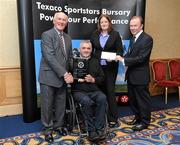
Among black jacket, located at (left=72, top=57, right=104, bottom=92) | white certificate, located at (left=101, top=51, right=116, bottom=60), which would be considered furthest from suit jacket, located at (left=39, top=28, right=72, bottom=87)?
white certificate, located at (left=101, top=51, right=116, bottom=60)

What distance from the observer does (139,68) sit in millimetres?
3717

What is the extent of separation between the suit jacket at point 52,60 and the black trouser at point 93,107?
0.35 metres

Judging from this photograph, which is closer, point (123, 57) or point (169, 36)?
point (123, 57)

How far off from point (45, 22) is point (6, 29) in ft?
2.29

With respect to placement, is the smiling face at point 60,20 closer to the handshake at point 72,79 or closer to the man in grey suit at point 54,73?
the man in grey suit at point 54,73

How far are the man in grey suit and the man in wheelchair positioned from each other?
212 millimetres

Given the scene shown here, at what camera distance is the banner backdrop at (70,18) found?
3906 mm

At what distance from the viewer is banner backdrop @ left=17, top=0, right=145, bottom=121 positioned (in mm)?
3906

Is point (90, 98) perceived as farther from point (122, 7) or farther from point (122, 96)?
point (122, 7)

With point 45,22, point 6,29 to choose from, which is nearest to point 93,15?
point 45,22

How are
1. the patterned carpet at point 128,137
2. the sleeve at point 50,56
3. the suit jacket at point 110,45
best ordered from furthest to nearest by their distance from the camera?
the suit jacket at point 110,45
the patterned carpet at point 128,137
the sleeve at point 50,56

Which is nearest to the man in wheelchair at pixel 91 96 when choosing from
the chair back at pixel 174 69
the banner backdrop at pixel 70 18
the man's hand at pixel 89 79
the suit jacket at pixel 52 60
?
the man's hand at pixel 89 79

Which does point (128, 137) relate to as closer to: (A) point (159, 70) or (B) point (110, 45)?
(B) point (110, 45)

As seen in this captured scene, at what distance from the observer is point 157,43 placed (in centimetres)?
578
